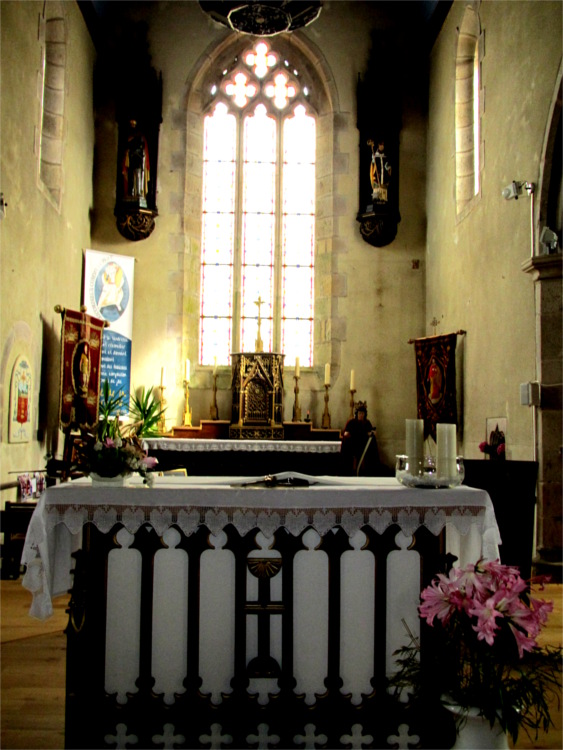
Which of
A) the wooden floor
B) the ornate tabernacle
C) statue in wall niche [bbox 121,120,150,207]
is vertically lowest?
the wooden floor

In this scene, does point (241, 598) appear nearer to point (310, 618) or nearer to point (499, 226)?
point (310, 618)

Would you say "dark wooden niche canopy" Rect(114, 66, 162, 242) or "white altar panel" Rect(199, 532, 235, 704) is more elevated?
"dark wooden niche canopy" Rect(114, 66, 162, 242)

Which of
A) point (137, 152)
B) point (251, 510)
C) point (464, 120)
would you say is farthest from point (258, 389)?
point (251, 510)

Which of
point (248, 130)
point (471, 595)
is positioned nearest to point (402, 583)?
point (471, 595)

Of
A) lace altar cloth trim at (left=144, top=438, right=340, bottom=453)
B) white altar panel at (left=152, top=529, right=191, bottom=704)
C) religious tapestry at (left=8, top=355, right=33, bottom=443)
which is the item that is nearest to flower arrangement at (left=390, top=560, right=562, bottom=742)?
white altar panel at (left=152, top=529, right=191, bottom=704)

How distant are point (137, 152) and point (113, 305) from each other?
2.24 metres

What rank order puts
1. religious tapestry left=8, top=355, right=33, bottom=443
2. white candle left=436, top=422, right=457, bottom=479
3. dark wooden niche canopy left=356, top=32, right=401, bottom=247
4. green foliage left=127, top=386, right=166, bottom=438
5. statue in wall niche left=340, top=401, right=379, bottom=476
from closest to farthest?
white candle left=436, top=422, right=457, bottom=479, religious tapestry left=8, top=355, right=33, bottom=443, statue in wall niche left=340, top=401, right=379, bottom=476, green foliage left=127, top=386, right=166, bottom=438, dark wooden niche canopy left=356, top=32, right=401, bottom=247

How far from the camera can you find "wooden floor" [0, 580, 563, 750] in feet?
9.31

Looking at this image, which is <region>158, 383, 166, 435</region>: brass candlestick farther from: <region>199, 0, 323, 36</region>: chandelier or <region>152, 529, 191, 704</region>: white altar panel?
<region>152, 529, 191, 704</region>: white altar panel

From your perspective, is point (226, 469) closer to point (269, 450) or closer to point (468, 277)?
point (269, 450)

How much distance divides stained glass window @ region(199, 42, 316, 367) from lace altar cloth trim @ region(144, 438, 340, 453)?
6.44 ft

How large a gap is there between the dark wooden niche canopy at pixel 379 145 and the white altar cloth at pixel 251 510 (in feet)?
27.4

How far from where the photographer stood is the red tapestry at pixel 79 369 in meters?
8.17

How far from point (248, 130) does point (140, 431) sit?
5.02m
